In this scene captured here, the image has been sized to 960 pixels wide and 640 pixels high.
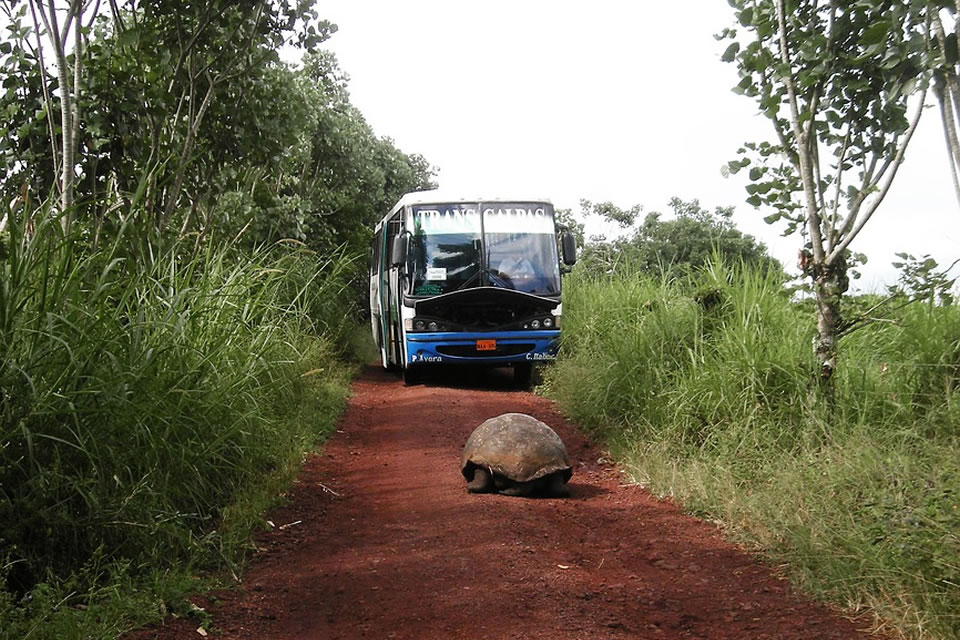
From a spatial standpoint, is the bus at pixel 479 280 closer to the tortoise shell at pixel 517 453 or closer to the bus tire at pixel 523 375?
the bus tire at pixel 523 375

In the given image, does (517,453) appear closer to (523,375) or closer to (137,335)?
(137,335)

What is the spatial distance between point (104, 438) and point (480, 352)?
8809mm

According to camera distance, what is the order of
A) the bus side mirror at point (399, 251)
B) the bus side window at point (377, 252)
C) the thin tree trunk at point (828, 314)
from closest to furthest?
the thin tree trunk at point (828, 314), the bus side mirror at point (399, 251), the bus side window at point (377, 252)

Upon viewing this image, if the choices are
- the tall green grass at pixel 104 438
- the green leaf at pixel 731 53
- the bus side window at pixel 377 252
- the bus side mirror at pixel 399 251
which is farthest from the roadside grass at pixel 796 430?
the bus side window at pixel 377 252

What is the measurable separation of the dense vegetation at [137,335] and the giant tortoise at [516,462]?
1.38 meters

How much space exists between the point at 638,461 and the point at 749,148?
97.1 inches

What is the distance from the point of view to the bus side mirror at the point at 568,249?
1317 centimetres

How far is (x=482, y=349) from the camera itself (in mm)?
13227

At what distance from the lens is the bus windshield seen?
13.3m

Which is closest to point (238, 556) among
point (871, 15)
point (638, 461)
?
point (638, 461)

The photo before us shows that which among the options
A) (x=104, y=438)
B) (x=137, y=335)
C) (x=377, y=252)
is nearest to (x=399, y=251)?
(x=377, y=252)

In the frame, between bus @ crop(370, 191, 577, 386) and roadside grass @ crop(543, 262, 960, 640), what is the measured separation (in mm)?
2847

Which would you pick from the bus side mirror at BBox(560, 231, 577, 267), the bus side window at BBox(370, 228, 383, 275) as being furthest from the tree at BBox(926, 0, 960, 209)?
the bus side window at BBox(370, 228, 383, 275)

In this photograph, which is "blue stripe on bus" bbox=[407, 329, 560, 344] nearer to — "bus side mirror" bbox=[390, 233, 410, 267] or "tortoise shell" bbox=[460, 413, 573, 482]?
"bus side mirror" bbox=[390, 233, 410, 267]
